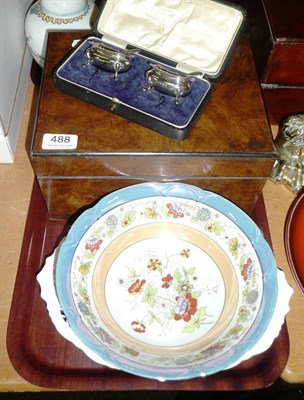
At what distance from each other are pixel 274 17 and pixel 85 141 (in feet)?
1.17

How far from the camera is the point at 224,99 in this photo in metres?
0.74

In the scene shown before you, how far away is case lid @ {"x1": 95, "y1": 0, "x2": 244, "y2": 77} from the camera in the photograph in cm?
76

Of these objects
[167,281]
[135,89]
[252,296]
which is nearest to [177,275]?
[167,281]

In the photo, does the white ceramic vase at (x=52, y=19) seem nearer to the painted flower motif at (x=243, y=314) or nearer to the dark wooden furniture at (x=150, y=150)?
the dark wooden furniture at (x=150, y=150)

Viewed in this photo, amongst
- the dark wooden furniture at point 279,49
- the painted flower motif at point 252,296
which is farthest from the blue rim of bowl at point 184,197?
the dark wooden furniture at point 279,49

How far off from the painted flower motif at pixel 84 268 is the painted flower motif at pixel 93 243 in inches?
0.8

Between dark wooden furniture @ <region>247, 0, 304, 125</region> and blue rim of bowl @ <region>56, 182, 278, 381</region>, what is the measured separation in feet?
0.77

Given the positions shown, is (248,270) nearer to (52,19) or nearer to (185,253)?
(185,253)

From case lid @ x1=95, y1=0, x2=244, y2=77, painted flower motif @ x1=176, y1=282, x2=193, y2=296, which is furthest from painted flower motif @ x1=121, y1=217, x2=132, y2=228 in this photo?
case lid @ x1=95, y1=0, x2=244, y2=77

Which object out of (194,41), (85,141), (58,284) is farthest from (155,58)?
(58,284)

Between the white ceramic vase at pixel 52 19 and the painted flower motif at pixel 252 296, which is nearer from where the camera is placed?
the painted flower motif at pixel 252 296

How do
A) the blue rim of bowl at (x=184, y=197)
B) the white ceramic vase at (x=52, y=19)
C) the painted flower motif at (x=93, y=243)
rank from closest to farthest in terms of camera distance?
the blue rim of bowl at (x=184, y=197) < the painted flower motif at (x=93, y=243) < the white ceramic vase at (x=52, y=19)

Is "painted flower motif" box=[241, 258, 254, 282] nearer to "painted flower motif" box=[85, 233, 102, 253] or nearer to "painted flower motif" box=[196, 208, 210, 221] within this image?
"painted flower motif" box=[196, 208, 210, 221]

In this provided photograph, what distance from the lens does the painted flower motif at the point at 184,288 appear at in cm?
71
